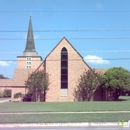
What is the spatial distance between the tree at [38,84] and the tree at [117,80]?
11429 mm

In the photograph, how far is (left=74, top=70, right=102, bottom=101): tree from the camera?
163 ft

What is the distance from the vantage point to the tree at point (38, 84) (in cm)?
4959

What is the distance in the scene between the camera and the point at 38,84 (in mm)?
49969

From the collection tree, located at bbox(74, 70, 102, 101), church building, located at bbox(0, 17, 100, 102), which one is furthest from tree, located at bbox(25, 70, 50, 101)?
tree, located at bbox(74, 70, 102, 101)

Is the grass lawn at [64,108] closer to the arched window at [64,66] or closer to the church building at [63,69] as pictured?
the church building at [63,69]

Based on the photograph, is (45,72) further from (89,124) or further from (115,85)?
(89,124)

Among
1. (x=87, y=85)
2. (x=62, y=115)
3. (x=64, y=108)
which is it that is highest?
(x=87, y=85)

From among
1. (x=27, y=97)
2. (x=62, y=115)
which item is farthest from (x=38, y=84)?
(x=62, y=115)

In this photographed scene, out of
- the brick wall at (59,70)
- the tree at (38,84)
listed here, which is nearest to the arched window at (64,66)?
the brick wall at (59,70)

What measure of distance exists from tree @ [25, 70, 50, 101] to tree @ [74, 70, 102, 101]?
20.7ft

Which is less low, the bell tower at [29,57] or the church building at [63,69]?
the bell tower at [29,57]

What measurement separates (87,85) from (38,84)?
378 inches

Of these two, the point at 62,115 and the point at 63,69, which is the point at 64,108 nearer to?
the point at 62,115

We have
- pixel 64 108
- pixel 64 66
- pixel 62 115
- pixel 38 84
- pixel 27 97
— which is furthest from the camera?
pixel 27 97
